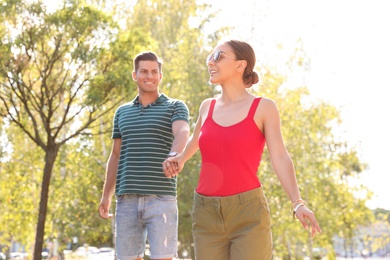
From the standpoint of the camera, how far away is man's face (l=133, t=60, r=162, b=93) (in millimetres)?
5180

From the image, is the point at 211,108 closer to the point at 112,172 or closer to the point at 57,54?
the point at 112,172

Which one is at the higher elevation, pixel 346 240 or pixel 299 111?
pixel 299 111

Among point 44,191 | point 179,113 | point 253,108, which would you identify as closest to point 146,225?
point 179,113

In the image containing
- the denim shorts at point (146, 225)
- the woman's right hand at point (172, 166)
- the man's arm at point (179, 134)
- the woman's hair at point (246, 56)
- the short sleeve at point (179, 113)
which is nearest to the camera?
the woman's hair at point (246, 56)

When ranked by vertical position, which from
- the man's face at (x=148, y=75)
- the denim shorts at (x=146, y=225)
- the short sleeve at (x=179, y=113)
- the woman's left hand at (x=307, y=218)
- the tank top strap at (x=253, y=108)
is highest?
the man's face at (x=148, y=75)

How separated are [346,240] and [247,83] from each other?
28.6 metres

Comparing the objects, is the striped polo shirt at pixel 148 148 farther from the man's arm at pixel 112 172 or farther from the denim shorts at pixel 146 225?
the man's arm at pixel 112 172

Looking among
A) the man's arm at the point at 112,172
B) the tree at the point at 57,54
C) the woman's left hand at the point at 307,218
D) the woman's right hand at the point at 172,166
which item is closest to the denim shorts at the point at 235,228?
the woman's left hand at the point at 307,218

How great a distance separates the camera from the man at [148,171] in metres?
4.95

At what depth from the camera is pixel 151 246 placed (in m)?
4.96

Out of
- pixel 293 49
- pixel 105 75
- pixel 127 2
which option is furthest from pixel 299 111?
pixel 105 75

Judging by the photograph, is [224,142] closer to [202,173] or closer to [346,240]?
[202,173]

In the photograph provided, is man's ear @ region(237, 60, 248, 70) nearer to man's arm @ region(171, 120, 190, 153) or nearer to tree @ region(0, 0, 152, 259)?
man's arm @ region(171, 120, 190, 153)

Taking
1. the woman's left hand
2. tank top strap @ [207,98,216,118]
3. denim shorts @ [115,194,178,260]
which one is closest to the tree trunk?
denim shorts @ [115,194,178,260]
